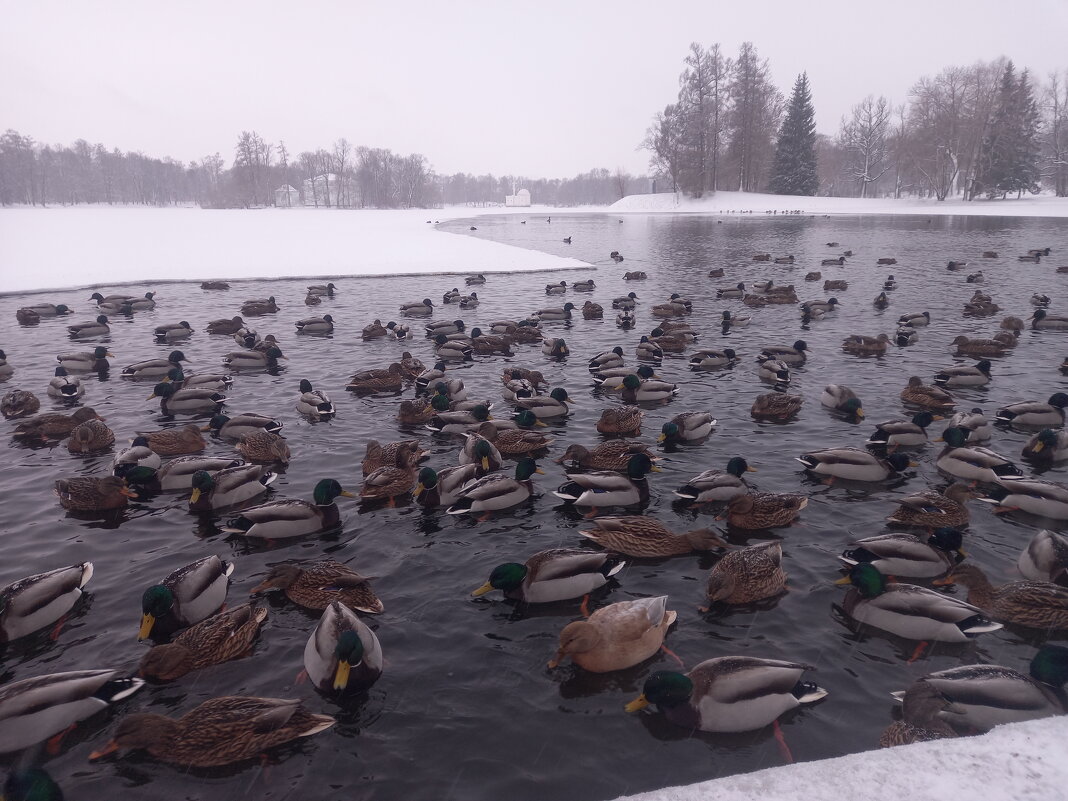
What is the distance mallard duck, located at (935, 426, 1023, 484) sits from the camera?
9.14 metres

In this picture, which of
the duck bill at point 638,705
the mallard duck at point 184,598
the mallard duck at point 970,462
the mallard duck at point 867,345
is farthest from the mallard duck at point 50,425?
the mallard duck at point 867,345

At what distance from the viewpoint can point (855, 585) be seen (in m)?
6.48

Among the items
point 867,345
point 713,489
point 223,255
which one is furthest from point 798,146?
point 713,489

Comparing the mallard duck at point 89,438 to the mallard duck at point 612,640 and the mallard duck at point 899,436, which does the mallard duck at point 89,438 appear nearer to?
the mallard duck at point 612,640

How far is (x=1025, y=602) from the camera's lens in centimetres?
624

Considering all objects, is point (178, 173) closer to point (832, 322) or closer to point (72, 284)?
point (72, 284)

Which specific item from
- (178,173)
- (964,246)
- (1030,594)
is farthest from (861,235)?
(178,173)

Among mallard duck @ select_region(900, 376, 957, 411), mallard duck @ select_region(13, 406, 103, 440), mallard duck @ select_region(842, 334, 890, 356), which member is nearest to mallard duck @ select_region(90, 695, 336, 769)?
mallard duck @ select_region(13, 406, 103, 440)

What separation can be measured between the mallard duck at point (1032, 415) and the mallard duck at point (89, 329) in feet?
77.0

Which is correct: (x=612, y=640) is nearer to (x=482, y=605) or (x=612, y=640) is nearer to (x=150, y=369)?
(x=482, y=605)

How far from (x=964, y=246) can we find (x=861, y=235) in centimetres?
1016

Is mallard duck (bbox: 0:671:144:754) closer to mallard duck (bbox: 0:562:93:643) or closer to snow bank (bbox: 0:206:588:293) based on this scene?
mallard duck (bbox: 0:562:93:643)

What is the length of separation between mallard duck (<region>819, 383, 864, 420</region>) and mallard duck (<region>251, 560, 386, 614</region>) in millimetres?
9714

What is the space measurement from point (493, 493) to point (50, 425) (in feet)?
28.9
